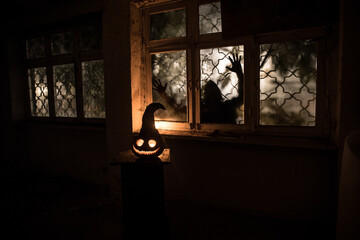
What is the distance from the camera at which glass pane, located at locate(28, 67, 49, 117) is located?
159 inches

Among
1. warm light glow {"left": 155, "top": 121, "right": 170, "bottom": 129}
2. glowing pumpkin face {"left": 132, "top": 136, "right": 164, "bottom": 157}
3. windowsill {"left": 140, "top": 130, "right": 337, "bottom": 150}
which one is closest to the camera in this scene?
glowing pumpkin face {"left": 132, "top": 136, "right": 164, "bottom": 157}

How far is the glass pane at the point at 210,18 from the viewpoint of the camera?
2.53m

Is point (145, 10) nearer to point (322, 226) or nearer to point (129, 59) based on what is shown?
point (129, 59)

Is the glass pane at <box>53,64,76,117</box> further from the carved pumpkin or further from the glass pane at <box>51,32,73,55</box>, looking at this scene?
the carved pumpkin

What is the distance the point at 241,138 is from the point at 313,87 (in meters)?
0.92

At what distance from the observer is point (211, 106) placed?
2.66 meters

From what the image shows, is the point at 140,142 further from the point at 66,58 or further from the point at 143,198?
the point at 66,58

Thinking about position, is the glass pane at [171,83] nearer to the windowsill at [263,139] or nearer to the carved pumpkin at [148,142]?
the windowsill at [263,139]

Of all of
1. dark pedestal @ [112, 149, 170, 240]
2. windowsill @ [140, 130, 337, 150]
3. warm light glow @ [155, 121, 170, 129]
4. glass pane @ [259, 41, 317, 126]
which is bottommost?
dark pedestal @ [112, 149, 170, 240]

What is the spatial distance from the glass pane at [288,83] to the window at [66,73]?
8.13ft

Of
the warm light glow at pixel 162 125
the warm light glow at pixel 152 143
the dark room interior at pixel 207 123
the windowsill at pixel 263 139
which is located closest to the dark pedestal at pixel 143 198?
the dark room interior at pixel 207 123

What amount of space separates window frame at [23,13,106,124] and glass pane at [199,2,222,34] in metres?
1.68

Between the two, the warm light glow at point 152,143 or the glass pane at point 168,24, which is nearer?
the warm light glow at point 152,143

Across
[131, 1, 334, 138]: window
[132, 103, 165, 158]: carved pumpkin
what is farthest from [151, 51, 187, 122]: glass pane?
[132, 103, 165, 158]: carved pumpkin
